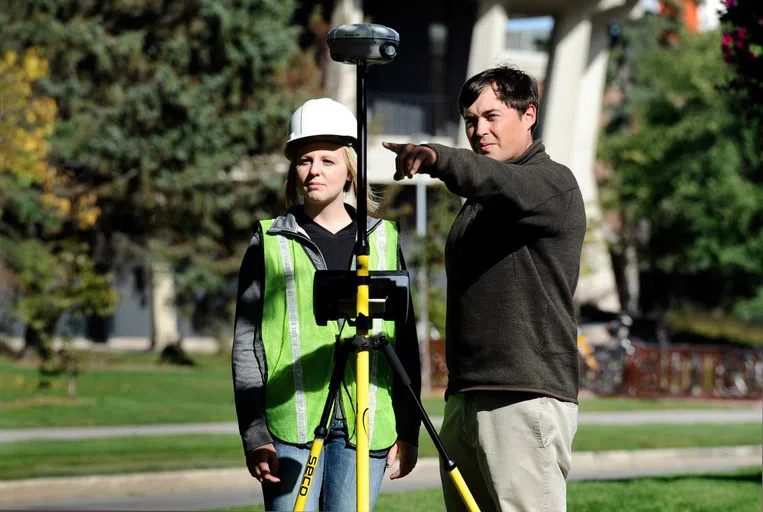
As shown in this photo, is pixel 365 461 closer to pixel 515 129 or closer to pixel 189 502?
pixel 515 129

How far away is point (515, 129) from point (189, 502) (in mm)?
7480

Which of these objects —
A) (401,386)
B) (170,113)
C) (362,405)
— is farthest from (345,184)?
(170,113)

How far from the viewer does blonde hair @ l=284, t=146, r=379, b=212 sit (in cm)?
486

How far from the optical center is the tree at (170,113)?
27.0 meters

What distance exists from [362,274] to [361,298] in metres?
0.07

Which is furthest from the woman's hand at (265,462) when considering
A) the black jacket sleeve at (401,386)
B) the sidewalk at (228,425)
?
the sidewalk at (228,425)

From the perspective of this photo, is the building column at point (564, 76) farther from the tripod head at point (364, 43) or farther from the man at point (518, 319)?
the tripod head at point (364, 43)

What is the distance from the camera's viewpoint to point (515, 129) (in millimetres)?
4648

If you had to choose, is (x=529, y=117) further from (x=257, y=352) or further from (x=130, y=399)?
(x=130, y=399)

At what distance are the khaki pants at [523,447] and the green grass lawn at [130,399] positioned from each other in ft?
44.0

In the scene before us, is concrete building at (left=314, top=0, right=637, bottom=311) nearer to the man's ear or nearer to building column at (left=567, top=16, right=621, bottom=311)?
building column at (left=567, top=16, right=621, bottom=311)

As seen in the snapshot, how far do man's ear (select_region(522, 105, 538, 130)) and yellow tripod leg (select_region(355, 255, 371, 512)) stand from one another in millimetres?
957

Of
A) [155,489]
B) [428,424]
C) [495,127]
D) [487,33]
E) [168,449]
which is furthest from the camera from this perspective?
[487,33]

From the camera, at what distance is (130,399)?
21422 mm
